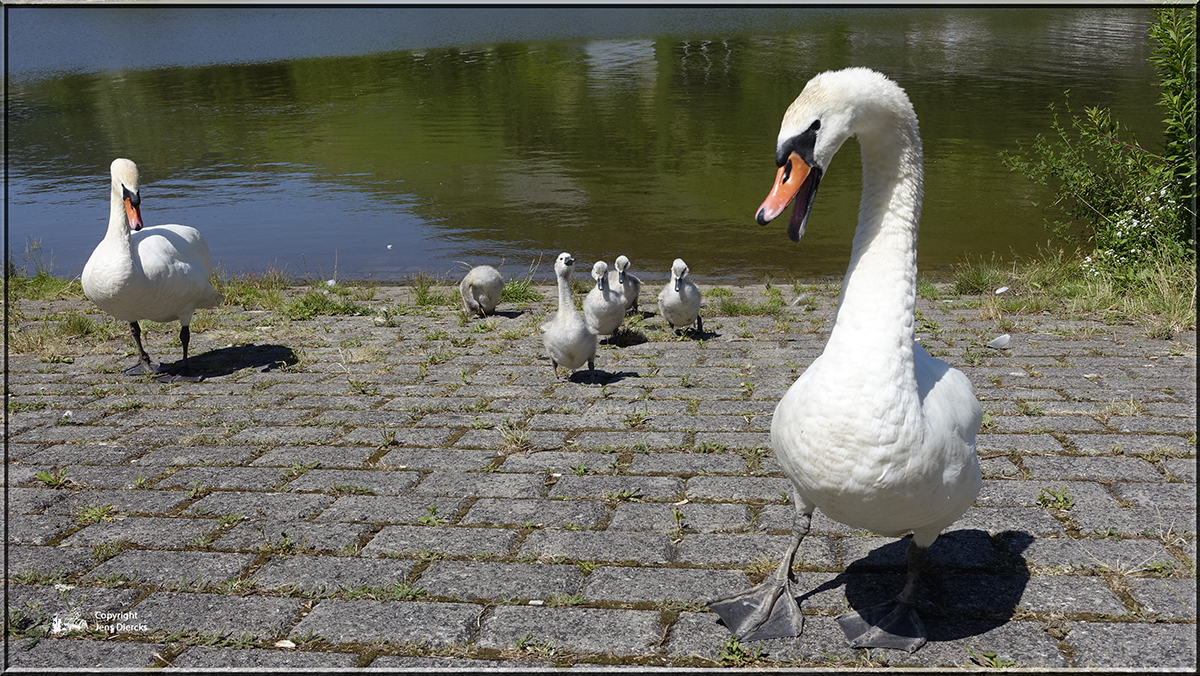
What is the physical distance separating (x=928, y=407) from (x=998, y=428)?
2.73 meters

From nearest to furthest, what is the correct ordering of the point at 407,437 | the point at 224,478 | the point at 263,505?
the point at 263,505
the point at 224,478
the point at 407,437

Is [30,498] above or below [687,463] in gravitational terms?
above

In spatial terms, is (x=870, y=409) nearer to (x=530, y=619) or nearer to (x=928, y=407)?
(x=928, y=407)

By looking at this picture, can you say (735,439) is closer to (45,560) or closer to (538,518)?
(538,518)

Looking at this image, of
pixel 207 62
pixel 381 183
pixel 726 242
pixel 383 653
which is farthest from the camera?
pixel 207 62

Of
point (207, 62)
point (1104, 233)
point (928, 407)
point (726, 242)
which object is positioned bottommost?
point (726, 242)

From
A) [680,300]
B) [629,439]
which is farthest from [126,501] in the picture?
[680,300]

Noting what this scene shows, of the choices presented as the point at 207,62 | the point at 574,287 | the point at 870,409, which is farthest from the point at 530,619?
the point at 207,62

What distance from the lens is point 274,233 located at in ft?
55.6

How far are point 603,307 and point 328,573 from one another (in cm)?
469

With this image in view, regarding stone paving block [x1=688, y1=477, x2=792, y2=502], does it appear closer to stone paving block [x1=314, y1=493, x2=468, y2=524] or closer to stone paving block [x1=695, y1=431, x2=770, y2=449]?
stone paving block [x1=695, y1=431, x2=770, y2=449]

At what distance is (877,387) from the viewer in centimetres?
305

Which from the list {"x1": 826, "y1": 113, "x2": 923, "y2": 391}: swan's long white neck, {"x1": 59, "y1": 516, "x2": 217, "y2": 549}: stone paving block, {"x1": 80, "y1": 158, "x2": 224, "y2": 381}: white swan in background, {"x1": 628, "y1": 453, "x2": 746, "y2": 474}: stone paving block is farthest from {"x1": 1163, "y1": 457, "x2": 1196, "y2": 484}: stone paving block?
{"x1": 80, "y1": 158, "x2": 224, "y2": 381}: white swan in background

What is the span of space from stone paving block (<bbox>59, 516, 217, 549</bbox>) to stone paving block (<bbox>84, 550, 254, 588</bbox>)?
11 centimetres
